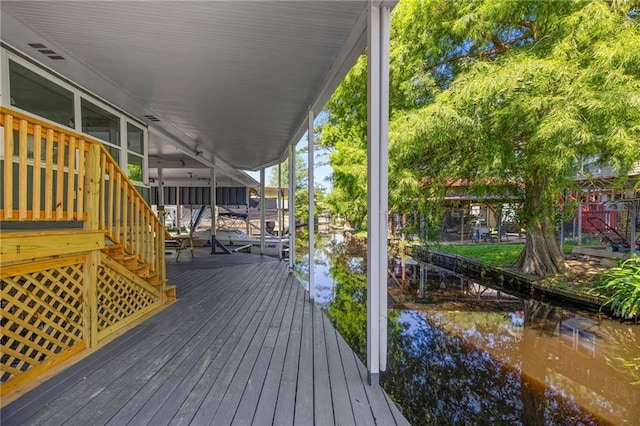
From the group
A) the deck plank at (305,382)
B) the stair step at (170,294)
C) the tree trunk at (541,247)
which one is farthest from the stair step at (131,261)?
the tree trunk at (541,247)

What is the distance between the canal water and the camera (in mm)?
3400

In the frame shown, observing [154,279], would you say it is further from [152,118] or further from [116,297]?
[152,118]

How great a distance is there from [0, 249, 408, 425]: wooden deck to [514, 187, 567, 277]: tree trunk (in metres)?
6.75

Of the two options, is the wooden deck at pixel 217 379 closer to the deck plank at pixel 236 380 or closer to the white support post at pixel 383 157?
the deck plank at pixel 236 380

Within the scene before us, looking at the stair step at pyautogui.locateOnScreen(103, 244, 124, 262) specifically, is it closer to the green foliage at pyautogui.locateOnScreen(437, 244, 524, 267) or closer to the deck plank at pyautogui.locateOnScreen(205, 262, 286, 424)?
the deck plank at pyautogui.locateOnScreen(205, 262, 286, 424)

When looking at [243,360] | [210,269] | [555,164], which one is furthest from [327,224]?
[243,360]

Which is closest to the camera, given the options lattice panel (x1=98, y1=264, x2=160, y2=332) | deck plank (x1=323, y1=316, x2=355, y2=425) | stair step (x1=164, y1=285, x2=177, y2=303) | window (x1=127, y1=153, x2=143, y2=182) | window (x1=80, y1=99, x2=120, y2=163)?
deck plank (x1=323, y1=316, x2=355, y2=425)

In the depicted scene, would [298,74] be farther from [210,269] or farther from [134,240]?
[210,269]

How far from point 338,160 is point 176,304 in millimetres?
6970

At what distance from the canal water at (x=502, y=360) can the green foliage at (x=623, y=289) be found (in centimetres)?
27

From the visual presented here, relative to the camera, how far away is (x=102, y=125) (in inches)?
185

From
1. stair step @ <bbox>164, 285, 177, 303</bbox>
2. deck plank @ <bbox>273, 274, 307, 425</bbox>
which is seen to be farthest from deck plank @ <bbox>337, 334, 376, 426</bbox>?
stair step @ <bbox>164, 285, 177, 303</bbox>

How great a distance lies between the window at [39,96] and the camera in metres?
3.31

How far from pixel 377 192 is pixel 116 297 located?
10.4 ft
